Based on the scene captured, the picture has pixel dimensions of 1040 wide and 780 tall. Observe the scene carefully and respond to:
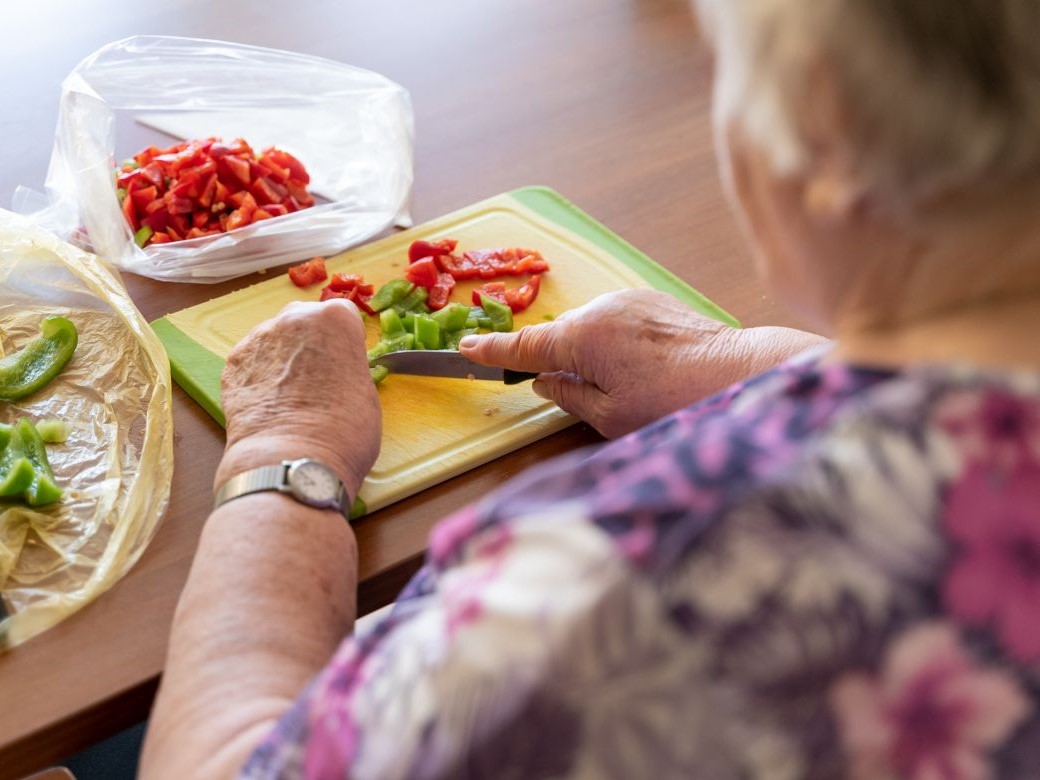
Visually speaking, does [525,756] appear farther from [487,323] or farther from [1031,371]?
[487,323]

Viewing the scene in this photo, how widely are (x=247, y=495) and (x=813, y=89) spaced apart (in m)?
0.61

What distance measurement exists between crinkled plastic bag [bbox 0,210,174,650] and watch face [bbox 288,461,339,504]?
0.14m

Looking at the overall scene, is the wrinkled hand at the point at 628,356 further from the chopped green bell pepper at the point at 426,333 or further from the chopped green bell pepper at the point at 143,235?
the chopped green bell pepper at the point at 143,235

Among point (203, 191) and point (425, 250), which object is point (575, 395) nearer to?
point (425, 250)

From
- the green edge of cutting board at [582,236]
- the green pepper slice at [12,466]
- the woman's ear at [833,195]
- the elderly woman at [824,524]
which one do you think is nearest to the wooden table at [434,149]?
the green edge of cutting board at [582,236]

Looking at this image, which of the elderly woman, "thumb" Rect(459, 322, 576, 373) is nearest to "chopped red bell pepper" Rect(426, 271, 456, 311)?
"thumb" Rect(459, 322, 576, 373)

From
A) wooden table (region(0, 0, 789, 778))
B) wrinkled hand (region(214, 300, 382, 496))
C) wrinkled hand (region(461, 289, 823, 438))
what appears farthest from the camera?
wrinkled hand (region(461, 289, 823, 438))

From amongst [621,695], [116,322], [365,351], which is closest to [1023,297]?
[621,695]

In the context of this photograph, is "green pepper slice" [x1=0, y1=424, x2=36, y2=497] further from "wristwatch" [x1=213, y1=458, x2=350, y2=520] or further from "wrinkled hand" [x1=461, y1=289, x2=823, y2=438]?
"wrinkled hand" [x1=461, y1=289, x2=823, y2=438]

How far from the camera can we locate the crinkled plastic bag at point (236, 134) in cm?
132

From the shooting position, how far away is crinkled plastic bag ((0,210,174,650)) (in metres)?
0.97

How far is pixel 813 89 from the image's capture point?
0.55 m

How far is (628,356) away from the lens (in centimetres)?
115

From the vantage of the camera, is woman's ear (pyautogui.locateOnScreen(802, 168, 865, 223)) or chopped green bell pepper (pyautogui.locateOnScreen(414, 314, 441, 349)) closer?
woman's ear (pyautogui.locateOnScreen(802, 168, 865, 223))
